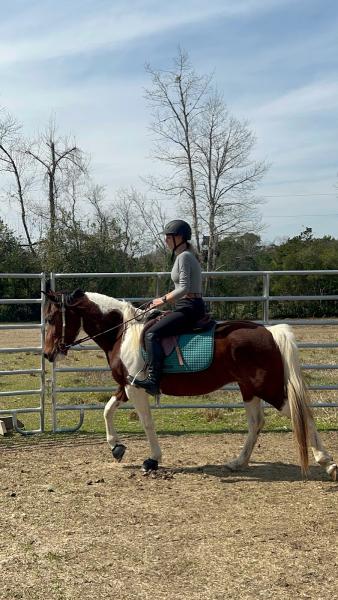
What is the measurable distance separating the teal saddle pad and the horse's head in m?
1.21

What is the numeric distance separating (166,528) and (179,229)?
2754mm

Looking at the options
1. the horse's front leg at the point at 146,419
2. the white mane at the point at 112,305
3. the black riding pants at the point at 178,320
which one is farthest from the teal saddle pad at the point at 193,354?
the white mane at the point at 112,305

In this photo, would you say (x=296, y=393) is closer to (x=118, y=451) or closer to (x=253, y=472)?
(x=253, y=472)

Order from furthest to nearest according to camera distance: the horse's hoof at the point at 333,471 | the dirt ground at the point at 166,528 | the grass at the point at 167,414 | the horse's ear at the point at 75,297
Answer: the grass at the point at 167,414, the horse's ear at the point at 75,297, the horse's hoof at the point at 333,471, the dirt ground at the point at 166,528

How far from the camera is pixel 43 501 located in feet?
18.2

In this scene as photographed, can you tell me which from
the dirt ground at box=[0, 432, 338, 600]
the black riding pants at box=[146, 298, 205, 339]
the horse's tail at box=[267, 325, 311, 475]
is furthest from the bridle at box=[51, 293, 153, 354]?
the horse's tail at box=[267, 325, 311, 475]

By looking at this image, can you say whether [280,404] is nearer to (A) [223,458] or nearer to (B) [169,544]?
(A) [223,458]

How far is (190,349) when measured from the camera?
6.29 metres

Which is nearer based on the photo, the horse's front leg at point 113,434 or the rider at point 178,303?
the rider at point 178,303

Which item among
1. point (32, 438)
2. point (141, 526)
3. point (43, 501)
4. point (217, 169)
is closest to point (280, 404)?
point (141, 526)

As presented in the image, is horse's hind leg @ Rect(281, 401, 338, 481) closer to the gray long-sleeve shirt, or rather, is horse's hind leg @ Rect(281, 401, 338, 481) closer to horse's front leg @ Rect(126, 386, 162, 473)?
horse's front leg @ Rect(126, 386, 162, 473)

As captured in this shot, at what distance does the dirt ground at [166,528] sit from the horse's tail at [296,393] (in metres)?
0.38

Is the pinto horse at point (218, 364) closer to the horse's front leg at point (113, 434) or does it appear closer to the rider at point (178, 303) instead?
the horse's front leg at point (113, 434)

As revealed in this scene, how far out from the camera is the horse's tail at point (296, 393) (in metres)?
5.81
